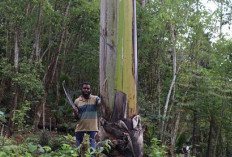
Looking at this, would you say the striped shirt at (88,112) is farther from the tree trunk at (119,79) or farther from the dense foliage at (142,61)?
the dense foliage at (142,61)

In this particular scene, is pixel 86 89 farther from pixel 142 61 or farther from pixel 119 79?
pixel 142 61

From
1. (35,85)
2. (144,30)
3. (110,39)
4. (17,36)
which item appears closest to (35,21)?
(17,36)

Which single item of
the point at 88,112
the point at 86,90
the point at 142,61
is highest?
the point at 142,61

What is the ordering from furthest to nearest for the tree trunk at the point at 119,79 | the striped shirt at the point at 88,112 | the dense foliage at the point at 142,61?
the dense foliage at the point at 142,61
the striped shirt at the point at 88,112
the tree trunk at the point at 119,79

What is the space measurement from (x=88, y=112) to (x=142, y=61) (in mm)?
8953

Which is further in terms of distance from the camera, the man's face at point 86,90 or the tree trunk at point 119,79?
the man's face at point 86,90

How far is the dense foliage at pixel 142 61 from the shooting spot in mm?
11383

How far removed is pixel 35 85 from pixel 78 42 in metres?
5.97

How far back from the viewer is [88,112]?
5.41 meters

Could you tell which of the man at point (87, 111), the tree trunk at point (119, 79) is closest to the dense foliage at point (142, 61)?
the man at point (87, 111)

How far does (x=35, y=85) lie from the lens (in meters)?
10.8

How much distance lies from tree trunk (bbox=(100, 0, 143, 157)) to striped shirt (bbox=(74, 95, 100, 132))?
2.58m

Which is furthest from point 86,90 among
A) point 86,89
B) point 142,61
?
point 142,61

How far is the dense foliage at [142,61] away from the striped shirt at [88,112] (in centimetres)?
516
